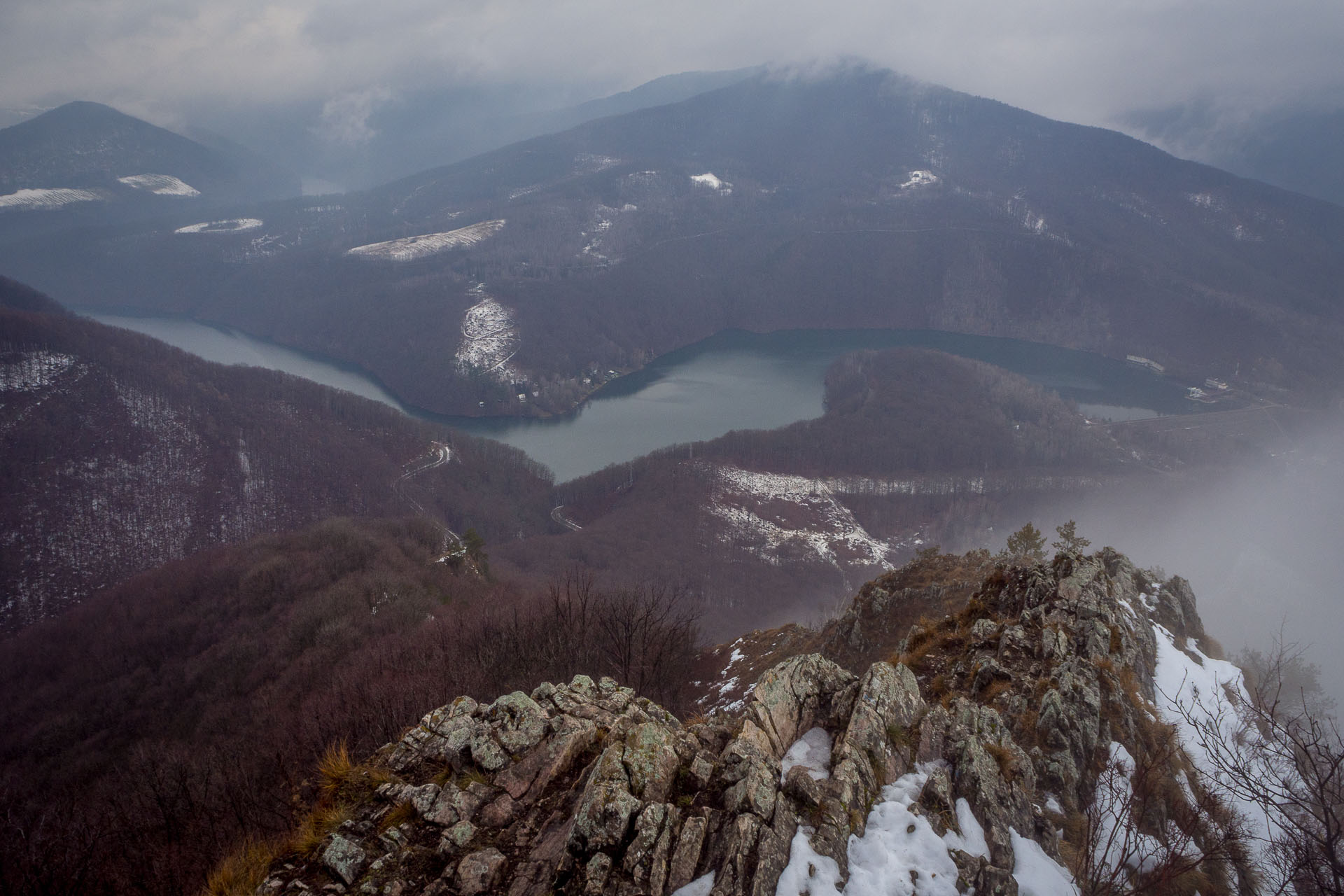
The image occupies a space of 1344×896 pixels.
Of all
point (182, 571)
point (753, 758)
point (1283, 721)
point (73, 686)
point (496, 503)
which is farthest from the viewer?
point (496, 503)

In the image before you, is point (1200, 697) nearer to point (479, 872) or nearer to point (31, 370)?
point (479, 872)

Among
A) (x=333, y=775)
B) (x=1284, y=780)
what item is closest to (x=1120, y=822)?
(x=1284, y=780)

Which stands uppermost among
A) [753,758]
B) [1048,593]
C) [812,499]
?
[753,758]

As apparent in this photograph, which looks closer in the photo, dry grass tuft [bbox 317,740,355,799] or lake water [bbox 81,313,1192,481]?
dry grass tuft [bbox 317,740,355,799]

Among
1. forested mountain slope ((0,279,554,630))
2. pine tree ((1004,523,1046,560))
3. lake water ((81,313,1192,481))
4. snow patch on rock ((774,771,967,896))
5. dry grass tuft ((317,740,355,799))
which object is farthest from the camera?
lake water ((81,313,1192,481))

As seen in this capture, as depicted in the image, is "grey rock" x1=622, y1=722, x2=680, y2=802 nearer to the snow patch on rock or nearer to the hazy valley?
the hazy valley

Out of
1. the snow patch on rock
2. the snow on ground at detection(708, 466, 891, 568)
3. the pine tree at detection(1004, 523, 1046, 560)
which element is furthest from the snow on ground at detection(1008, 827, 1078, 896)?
the snow on ground at detection(708, 466, 891, 568)

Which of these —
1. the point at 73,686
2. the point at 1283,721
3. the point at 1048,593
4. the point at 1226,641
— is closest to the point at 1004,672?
the point at 1048,593

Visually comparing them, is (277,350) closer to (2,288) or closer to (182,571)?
(2,288)
